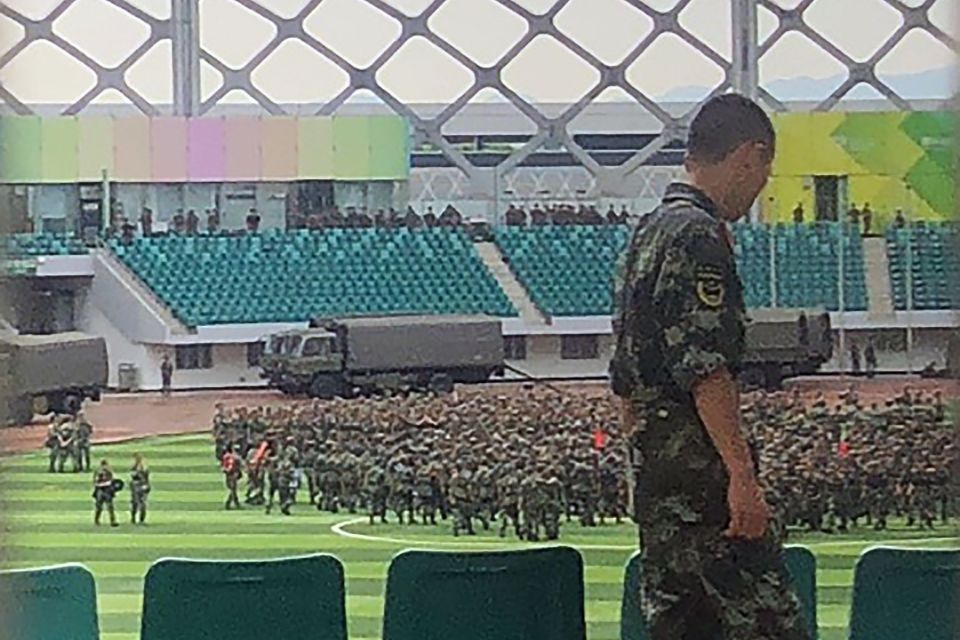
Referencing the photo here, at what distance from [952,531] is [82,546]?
1.55m

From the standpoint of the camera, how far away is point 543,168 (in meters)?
3.08

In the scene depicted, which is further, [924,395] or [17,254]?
[924,395]

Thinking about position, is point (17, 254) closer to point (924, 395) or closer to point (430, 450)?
point (430, 450)

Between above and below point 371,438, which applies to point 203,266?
above

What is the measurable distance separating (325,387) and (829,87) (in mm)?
1053

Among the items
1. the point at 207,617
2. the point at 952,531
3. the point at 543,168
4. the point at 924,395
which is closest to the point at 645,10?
the point at 543,168

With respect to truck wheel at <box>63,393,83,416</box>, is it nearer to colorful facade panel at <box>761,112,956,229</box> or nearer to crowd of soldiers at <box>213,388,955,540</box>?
crowd of soldiers at <box>213,388,955,540</box>

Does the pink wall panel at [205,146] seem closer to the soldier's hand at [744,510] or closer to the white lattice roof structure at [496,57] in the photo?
the white lattice roof structure at [496,57]

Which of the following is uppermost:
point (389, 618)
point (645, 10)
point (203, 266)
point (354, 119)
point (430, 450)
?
point (645, 10)

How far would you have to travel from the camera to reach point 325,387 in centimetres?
307

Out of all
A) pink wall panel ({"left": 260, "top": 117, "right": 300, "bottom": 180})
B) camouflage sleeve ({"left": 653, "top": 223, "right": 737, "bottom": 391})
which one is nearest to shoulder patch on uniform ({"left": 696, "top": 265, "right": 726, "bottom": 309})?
camouflage sleeve ({"left": 653, "top": 223, "right": 737, "bottom": 391})

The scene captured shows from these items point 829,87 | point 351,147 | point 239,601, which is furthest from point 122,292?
point 829,87

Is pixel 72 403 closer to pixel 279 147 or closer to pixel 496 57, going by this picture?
pixel 279 147

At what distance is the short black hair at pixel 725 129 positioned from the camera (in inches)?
105
